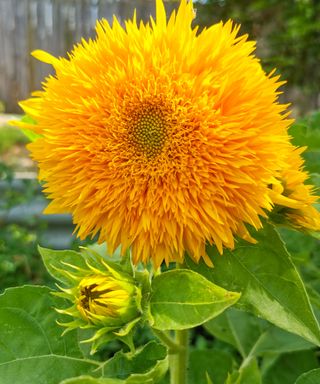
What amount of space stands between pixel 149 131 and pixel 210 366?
2.45ft

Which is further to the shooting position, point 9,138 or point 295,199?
point 9,138

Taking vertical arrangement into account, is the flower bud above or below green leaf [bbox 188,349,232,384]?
above

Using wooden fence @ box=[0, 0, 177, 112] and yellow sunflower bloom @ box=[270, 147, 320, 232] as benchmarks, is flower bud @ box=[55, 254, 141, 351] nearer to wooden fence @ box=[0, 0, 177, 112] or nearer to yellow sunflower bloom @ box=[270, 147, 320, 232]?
yellow sunflower bloom @ box=[270, 147, 320, 232]

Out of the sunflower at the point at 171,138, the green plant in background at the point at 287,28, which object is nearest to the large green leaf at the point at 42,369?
the sunflower at the point at 171,138

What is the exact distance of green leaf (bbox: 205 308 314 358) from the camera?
1.26 meters

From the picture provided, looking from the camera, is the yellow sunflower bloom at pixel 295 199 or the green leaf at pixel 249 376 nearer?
the yellow sunflower bloom at pixel 295 199

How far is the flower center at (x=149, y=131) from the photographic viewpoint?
84 centimetres

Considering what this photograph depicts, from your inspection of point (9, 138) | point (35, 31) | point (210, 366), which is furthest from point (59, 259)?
point (35, 31)

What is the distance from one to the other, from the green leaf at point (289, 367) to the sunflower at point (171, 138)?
2.38 ft

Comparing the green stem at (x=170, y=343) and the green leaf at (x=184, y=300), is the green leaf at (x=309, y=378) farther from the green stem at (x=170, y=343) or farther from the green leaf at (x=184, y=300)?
the green leaf at (x=184, y=300)

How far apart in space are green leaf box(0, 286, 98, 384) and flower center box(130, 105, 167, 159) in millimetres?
304

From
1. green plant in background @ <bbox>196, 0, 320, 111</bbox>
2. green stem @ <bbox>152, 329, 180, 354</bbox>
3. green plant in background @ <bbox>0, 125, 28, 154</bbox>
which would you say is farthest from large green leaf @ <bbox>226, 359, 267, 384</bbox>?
green plant in background @ <bbox>0, 125, 28, 154</bbox>

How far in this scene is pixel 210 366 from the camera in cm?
Answer: 138

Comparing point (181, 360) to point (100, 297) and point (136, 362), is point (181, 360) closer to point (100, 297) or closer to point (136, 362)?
point (136, 362)
